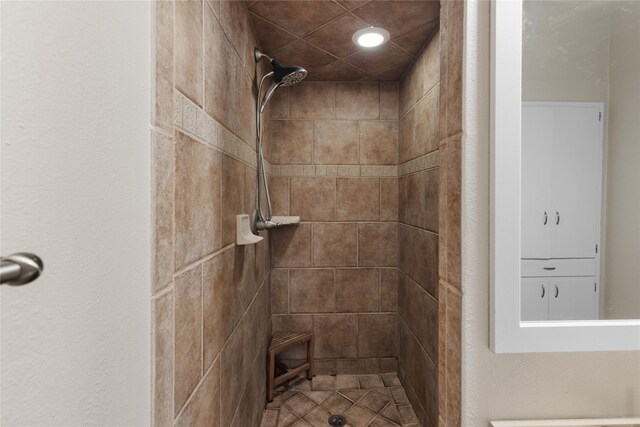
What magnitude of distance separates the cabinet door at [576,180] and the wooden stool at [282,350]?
1.68 m

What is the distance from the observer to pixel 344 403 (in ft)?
6.31

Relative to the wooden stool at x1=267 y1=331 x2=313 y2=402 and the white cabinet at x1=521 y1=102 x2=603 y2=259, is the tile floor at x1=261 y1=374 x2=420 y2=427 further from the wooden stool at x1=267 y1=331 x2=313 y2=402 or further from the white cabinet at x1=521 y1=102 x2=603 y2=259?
the white cabinet at x1=521 y1=102 x2=603 y2=259

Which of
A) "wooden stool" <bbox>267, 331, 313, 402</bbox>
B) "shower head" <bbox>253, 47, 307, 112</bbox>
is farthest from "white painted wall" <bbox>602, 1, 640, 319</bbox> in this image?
"wooden stool" <bbox>267, 331, 313, 402</bbox>

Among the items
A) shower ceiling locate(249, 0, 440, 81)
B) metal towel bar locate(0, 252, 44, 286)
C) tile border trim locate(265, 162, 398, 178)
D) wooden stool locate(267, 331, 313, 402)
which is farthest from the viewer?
tile border trim locate(265, 162, 398, 178)

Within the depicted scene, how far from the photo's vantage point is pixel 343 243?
2270 mm

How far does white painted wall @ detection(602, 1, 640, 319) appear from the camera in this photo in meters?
0.67

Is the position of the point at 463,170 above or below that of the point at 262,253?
above

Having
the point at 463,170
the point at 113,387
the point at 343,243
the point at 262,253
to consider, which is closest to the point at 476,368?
the point at 463,170

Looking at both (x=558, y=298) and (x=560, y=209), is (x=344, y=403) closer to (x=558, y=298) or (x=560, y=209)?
(x=558, y=298)

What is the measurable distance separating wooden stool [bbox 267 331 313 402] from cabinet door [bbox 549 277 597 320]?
5.32 ft

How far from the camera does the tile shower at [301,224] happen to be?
24.0 inches

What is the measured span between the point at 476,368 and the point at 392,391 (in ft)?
5.81

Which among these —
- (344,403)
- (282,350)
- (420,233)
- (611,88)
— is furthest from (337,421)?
(611,88)

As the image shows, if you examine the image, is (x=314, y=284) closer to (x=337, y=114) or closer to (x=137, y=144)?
(x=337, y=114)
